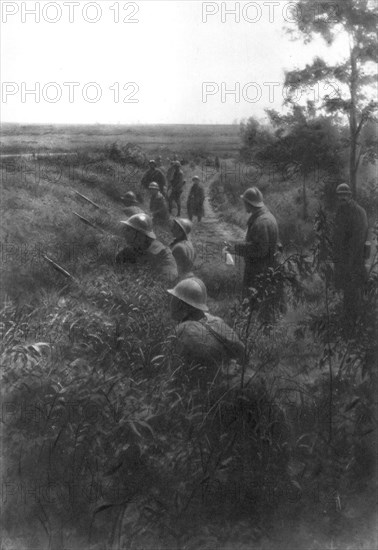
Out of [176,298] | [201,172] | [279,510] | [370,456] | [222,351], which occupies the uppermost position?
[201,172]

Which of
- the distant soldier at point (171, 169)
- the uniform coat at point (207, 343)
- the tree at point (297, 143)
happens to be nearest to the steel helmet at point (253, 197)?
the tree at point (297, 143)

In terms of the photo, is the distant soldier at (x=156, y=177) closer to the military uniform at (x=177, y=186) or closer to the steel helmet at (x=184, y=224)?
the military uniform at (x=177, y=186)

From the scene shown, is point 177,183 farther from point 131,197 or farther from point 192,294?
point 192,294

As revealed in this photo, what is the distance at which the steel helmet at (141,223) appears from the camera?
500 centimetres

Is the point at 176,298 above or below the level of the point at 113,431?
above

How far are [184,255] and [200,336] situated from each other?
0.71 m

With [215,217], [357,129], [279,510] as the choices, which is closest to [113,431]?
[279,510]

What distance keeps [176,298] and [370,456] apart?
6.46 ft

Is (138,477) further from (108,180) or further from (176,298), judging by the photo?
(108,180)

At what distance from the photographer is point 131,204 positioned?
201 inches

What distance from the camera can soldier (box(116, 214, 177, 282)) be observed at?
5008 mm

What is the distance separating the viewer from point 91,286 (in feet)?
16.4

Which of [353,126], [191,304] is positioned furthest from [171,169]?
[353,126]

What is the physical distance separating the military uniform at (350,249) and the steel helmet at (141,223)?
153 cm
